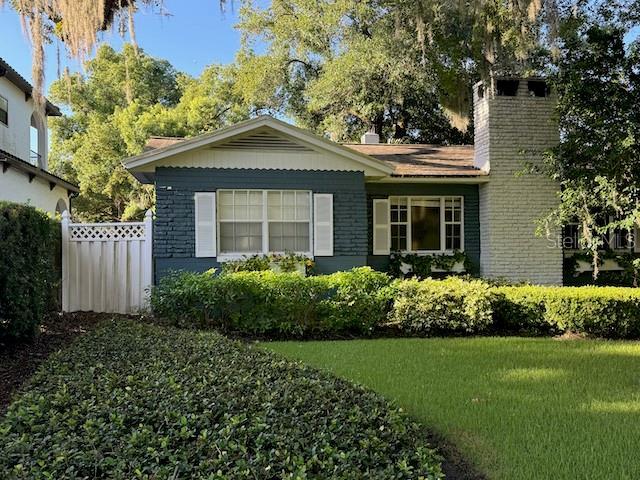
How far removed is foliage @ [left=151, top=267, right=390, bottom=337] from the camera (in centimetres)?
832

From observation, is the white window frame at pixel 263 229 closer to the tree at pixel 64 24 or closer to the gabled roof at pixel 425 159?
the gabled roof at pixel 425 159

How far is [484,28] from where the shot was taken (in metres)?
9.70

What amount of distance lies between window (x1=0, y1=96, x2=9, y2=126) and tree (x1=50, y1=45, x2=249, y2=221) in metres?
9.85

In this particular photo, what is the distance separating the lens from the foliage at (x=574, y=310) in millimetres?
8422

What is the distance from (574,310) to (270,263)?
560 centimetres

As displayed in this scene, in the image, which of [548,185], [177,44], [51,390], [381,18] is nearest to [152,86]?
[381,18]

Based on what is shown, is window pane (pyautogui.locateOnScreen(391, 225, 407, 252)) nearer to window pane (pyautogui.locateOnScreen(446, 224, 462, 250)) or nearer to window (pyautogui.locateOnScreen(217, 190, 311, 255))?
window pane (pyautogui.locateOnScreen(446, 224, 462, 250))

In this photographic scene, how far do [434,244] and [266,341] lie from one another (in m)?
6.10

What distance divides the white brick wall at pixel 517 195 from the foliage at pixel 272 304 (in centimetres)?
482

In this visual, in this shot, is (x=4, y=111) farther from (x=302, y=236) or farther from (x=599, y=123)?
(x=599, y=123)

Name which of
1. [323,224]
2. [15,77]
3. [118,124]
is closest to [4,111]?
[15,77]

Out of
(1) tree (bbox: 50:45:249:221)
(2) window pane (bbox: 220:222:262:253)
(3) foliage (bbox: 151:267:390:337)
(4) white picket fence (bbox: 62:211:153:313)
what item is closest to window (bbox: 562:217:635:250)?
(3) foliage (bbox: 151:267:390:337)

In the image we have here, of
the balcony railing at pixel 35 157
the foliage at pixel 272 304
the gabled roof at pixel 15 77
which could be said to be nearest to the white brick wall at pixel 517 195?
the foliage at pixel 272 304

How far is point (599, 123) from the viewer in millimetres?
10375
